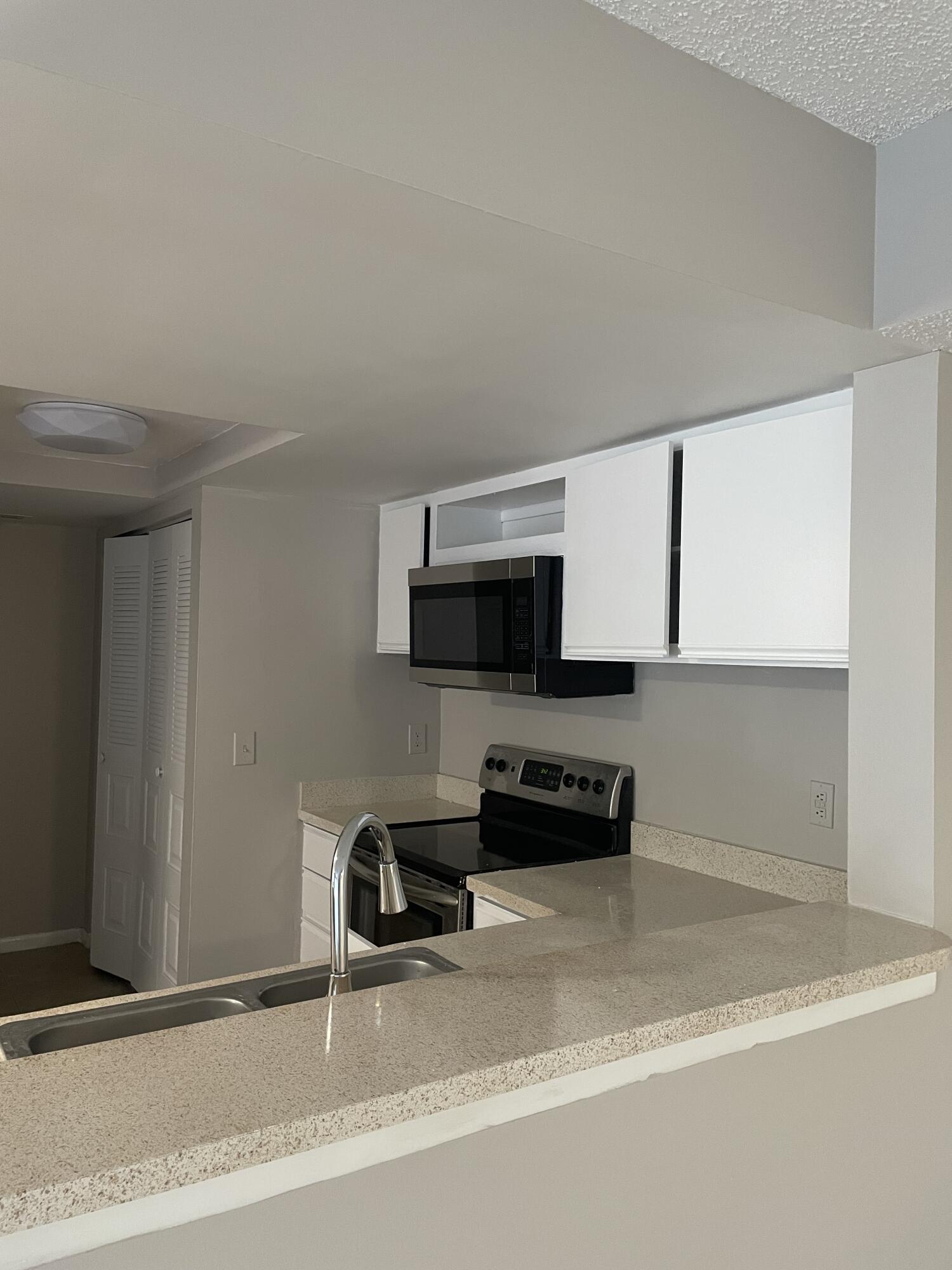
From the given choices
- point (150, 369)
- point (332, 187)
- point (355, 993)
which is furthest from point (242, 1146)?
point (150, 369)

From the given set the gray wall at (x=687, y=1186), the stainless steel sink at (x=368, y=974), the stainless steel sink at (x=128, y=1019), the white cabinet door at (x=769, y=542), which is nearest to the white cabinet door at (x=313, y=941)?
the stainless steel sink at (x=368, y=974)

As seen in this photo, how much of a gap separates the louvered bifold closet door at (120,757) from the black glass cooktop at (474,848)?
4.96ft

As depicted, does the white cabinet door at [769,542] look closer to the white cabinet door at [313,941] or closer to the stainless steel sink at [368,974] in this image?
the stainless steel sink at [368,974]

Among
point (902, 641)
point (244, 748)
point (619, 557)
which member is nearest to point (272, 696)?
point (244, 748)

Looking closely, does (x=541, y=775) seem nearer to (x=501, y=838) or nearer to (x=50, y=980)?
(x=501, y=838)

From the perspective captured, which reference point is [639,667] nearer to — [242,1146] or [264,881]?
[264,881]

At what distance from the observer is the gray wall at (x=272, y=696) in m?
3.32

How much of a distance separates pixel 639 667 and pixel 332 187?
206 centimetres

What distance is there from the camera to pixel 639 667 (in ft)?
9.82

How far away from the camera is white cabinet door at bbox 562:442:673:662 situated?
7.77ft

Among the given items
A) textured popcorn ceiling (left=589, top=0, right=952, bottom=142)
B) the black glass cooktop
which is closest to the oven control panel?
the black glass cooktop

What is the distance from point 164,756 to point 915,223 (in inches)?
124

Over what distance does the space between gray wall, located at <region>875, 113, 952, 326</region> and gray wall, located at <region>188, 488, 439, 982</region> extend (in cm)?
232

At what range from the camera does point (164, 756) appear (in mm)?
3764
